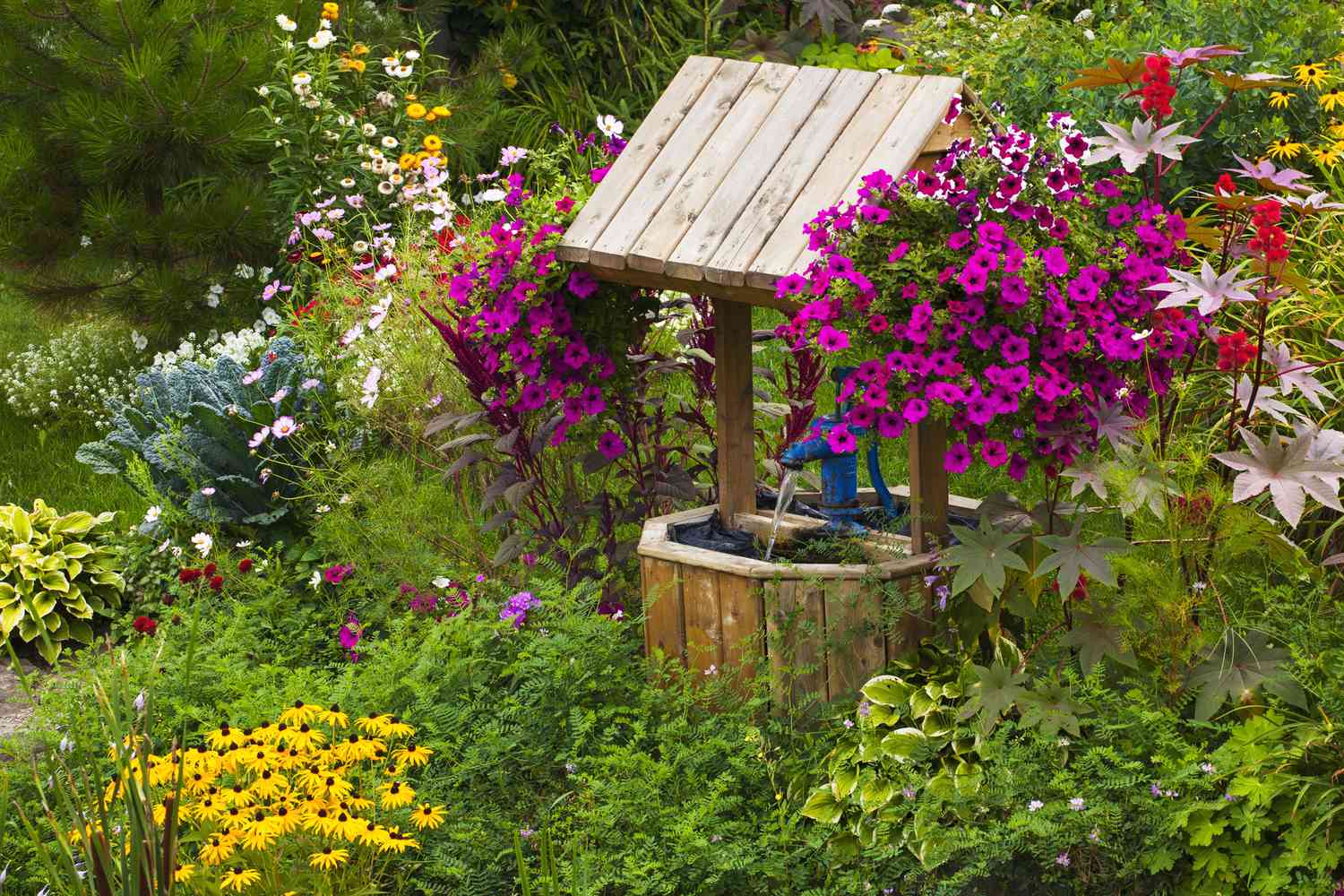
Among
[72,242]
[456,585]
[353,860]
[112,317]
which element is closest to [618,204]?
[456,585]

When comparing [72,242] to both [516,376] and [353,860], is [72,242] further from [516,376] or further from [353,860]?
[353,860]

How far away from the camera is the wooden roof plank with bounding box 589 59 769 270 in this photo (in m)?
3.35

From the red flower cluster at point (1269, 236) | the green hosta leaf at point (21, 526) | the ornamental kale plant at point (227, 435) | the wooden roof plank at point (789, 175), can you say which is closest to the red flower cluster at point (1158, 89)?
the red flower cluster at point (1269, 236)

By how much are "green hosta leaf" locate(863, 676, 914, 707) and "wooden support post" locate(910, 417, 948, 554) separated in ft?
1.18

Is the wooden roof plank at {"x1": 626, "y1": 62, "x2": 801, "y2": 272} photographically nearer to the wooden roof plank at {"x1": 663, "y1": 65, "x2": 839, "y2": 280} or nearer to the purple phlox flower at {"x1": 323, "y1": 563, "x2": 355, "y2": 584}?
the wooden roof plank at {"x1": 663, "y1": 65, "x2": 839, "y2": 280}

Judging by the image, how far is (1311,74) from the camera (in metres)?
4.45

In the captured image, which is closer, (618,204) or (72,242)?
(618,204)

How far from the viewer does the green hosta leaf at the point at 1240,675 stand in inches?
110

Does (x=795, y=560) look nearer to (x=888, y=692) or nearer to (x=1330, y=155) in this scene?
(x=888, y=692)

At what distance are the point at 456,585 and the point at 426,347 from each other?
861mm

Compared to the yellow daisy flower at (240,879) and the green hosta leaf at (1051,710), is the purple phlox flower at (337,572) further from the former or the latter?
the green hosta leaf at (1051,710)

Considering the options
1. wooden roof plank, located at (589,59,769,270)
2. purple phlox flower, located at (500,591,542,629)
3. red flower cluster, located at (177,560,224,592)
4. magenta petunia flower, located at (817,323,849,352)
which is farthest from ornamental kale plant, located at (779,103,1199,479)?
red flower cluster, located at (177,560,224,592)

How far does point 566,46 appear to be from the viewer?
27.0ft

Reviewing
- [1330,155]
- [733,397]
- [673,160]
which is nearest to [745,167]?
[673,160]
